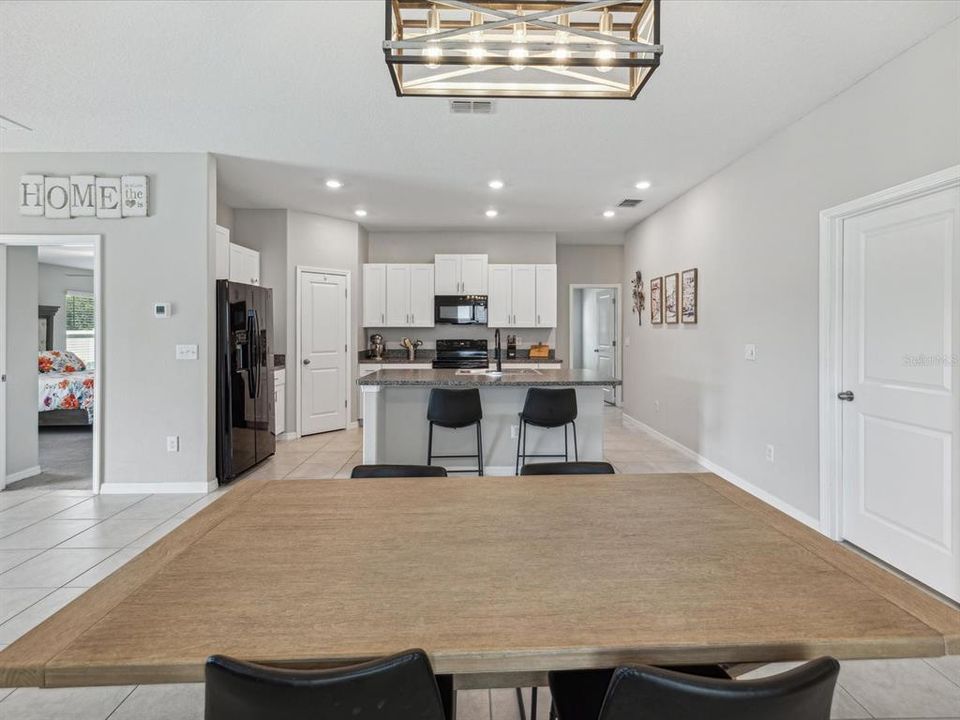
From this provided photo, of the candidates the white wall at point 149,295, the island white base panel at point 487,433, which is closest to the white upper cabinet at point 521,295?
the island white base panel at point 487,433

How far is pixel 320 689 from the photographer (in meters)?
0.71

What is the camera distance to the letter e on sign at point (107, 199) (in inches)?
152

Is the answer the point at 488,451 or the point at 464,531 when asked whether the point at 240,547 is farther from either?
the point at 488,451

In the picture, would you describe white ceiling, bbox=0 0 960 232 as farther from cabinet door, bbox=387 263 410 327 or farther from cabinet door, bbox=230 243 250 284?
cabinet door, bbox=387 263 410 327

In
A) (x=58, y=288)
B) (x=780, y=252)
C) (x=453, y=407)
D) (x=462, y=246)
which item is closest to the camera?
(x=780, y=252)

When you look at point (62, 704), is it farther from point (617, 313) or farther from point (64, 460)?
point (617, 313)

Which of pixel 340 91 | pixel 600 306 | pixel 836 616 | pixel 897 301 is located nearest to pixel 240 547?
pixel 836 616

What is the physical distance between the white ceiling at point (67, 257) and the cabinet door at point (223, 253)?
3.60 metres

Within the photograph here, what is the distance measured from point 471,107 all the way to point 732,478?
355 cm

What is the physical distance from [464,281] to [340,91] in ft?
12.8

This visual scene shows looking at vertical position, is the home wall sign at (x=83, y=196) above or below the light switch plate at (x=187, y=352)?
above

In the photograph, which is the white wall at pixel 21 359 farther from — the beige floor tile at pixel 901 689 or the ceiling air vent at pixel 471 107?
the beige floor tile at pixel 901 689

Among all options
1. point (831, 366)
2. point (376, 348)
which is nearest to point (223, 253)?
point (376, 348)

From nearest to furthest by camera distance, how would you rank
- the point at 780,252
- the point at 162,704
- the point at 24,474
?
the point at 162,704, the point at 780,252, the point at 24,474
